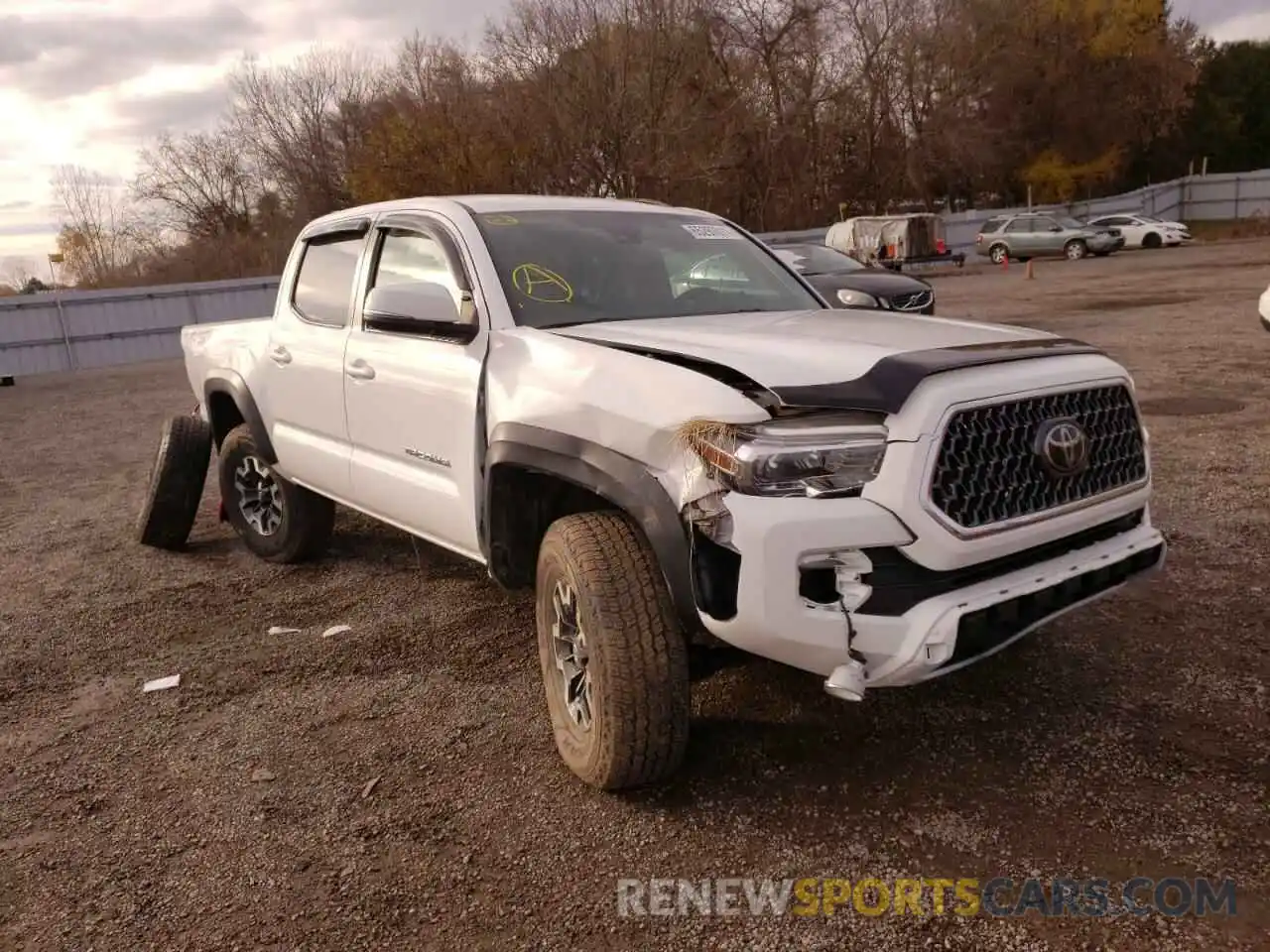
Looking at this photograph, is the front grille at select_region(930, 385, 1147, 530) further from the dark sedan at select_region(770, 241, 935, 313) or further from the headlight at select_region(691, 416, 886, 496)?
the dark sedan at select_region(770, 241, 935, 313)

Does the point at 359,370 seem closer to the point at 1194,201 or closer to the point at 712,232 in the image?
the point at 712,232

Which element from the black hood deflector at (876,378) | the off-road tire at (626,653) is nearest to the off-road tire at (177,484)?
the off-road tire at (626,653)

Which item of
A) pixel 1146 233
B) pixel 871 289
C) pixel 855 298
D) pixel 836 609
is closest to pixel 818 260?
pixel 871 289

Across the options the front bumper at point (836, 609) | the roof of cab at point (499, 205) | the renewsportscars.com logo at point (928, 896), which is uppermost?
the roof of cab at point (499, 205)

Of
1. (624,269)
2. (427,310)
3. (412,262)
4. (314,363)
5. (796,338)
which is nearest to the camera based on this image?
(796,338)

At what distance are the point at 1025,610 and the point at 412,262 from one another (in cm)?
271

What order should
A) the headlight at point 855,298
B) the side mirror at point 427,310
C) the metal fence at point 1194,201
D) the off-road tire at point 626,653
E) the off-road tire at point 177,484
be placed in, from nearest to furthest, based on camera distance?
1. the off-road tire at point 626,653
2. the side mirror at point 427,310
3. the off-road tire at point 177,484
4. the headlight at point 855,298
5. the metal fence at point 1194,201

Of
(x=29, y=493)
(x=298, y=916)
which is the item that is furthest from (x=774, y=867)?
(x=29, y=493)

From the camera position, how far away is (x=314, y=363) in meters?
4.52

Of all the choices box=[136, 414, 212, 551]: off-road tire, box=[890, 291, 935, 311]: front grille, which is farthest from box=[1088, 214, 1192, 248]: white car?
box=[136, 414, 212, 551]: off-road tire

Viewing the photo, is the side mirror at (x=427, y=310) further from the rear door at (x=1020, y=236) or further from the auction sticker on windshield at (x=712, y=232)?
the rear door at (x=1020, y=236)

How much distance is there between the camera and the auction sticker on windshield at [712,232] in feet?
14.2

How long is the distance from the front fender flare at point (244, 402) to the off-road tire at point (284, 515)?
106 millimetres

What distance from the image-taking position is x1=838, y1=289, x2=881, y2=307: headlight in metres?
10.0
